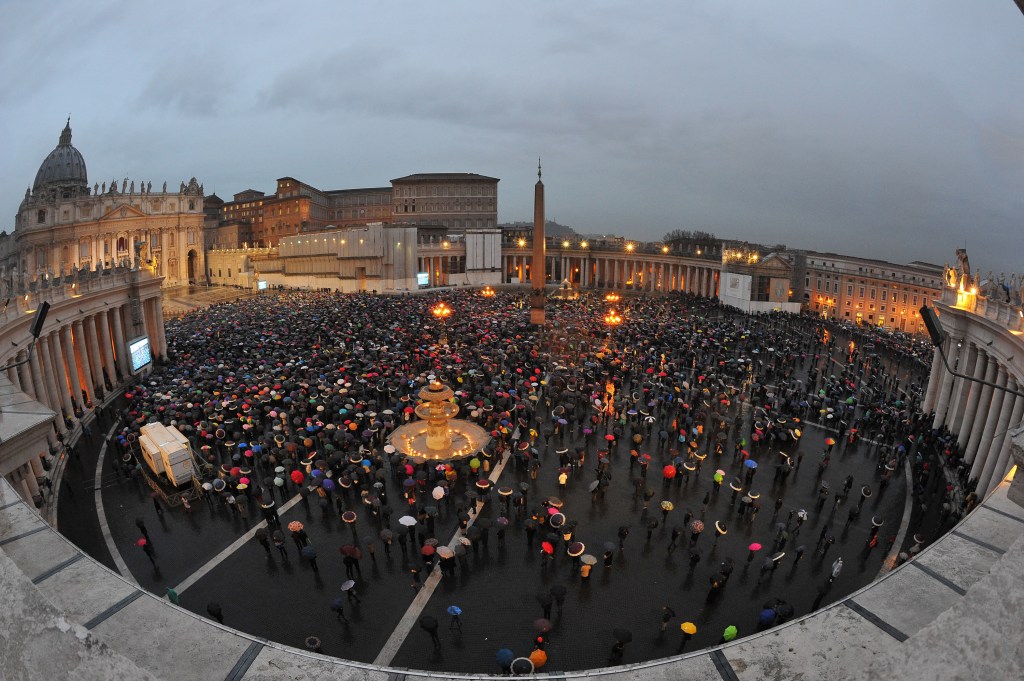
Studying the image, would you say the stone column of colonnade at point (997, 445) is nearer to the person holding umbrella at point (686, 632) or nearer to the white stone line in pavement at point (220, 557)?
the person holding umbrella at point (686, 632)

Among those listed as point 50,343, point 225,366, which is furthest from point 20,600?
point 225,366

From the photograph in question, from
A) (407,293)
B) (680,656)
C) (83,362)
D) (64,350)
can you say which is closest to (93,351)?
(83,362)

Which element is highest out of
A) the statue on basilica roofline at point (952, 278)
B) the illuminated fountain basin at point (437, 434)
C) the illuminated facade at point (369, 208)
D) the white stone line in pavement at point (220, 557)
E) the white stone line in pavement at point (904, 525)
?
the illuminated facade at point (369, 208)

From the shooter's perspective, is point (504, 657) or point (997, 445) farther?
point (997, 445)

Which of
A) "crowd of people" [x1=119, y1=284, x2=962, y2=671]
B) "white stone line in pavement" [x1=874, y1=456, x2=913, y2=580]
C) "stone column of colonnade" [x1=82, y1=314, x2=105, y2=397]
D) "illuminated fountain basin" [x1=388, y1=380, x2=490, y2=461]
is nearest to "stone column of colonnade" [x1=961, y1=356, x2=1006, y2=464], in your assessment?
"crowd of people" [x1=119, y1=284, x2=962, y2=671]

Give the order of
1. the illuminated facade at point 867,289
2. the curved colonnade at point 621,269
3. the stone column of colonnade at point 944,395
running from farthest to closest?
the curved colonnade at point 621,269 → the illuminated facade at point 867,289 → the stone column of colonnade at point 944,395

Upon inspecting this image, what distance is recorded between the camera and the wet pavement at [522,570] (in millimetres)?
12836

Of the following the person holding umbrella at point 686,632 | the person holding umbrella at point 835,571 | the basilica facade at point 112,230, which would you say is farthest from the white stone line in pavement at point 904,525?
the basilica facade at point 112,230

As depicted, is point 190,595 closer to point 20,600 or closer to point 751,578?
point 20,600

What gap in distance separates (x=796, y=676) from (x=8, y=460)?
42.1 feet

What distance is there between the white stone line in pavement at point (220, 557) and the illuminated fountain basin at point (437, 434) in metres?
5.48

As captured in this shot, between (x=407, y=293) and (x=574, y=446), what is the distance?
57.5m

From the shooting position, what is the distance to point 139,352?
33125 mm

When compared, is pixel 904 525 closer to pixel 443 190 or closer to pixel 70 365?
pixel 70 365
